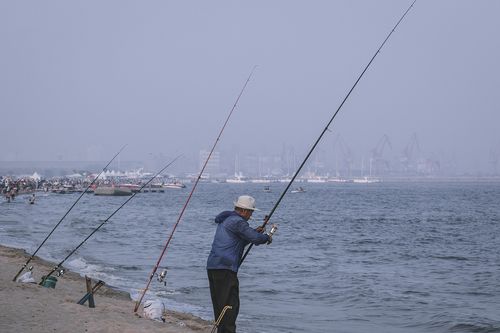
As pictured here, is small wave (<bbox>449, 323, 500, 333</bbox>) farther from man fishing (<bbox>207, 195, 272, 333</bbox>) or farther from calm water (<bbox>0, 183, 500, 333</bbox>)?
man fishing (<bbox>207, 195, 272, 333</bbox>)

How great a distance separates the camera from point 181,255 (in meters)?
21.6

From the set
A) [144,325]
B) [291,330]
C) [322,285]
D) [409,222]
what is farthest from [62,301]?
[409,222]

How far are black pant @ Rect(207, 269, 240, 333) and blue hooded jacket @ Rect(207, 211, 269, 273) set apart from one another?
2.6 inches

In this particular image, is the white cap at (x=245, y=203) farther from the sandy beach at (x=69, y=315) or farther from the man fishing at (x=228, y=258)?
the sandy beach at (x=69, y=315)

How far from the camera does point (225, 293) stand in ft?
20.5

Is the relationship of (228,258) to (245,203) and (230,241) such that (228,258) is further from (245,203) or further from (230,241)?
(245,203)

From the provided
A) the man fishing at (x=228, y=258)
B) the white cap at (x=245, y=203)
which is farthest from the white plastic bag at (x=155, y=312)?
the white cap at (x=245, y=203)

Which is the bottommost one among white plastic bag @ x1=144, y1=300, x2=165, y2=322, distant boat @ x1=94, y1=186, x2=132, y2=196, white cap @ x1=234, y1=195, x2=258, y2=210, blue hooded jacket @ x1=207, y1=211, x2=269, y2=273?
white plastic bag @ x1=144, y1=300, x2=165, y2=322

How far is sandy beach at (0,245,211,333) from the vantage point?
24.4ft

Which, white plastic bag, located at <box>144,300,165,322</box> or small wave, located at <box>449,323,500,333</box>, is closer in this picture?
white plastic bag, located at <box>144,300,165,322</box>

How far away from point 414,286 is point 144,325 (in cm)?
943

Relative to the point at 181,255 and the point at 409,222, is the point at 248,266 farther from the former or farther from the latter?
the point at 409,222

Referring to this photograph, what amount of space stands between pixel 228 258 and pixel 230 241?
15 centimetres

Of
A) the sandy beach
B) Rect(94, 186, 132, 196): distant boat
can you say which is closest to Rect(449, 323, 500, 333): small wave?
the sandy beach
